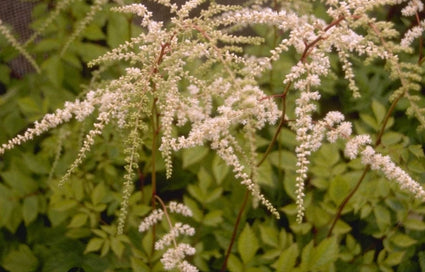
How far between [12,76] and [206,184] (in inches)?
54.0

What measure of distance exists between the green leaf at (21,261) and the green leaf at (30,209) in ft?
0.47

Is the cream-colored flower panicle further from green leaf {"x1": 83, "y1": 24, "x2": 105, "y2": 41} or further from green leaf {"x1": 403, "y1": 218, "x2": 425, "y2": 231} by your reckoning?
green leaf {"x1": 83, "y1": 24, "x2": 105, "y2": 41}

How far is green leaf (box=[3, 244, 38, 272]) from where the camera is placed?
78.0 inches

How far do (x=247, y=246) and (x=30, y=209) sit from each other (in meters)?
0.90

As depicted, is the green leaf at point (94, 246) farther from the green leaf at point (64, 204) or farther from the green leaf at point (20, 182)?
the green leaf at point (20, 182)

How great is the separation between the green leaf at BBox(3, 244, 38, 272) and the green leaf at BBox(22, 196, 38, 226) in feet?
0.47

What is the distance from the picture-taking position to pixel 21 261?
2.00 m

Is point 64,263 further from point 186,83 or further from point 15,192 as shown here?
point 186,83

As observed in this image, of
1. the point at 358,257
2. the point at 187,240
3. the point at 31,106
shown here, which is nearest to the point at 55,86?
the point at 31,106

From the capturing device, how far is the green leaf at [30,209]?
76.7 inches

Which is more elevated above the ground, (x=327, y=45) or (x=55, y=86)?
(x=327, y=45)

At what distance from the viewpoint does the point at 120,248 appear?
1.76 m

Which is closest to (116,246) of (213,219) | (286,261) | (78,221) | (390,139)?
(78,221)

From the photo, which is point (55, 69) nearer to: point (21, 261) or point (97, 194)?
point (97, 194)
